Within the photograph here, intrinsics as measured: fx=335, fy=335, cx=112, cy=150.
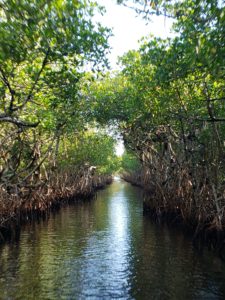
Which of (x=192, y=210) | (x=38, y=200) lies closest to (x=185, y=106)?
(x=192, y=210)

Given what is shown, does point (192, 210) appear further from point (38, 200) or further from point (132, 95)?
point (38, 200)

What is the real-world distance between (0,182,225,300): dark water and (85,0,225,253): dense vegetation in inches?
68.1

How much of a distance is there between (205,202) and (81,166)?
21.3m

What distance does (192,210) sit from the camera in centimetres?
1409

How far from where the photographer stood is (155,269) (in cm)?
978

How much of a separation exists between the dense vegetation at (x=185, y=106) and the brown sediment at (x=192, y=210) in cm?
4

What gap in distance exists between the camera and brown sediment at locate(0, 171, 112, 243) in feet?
45.8

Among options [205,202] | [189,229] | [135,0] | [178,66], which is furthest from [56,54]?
[189,229]

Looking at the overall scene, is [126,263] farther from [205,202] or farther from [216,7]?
[216,7]

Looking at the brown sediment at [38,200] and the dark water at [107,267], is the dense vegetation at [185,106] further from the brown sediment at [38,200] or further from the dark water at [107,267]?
the brown sediment at [38,200]

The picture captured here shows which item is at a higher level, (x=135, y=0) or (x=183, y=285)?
(x=135, y=0)

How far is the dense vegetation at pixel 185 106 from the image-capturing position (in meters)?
6.52

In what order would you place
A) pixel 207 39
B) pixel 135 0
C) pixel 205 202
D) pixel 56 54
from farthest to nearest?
pixel 205 202 → pixel 56 54 → pixel 135 0 → pixel 207 39

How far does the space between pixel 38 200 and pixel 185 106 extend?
35.2 feet
